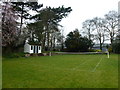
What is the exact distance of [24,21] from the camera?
73.0 feet

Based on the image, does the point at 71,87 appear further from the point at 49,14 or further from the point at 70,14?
the point at 70,14

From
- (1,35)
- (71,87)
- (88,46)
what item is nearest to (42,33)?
(88,46)

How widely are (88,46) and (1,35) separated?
2391cm

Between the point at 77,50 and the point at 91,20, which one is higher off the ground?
the point at 91,20

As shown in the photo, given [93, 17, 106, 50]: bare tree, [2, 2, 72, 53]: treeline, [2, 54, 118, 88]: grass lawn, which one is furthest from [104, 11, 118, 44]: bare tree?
[2, 54, 118, 88]: grass lawn

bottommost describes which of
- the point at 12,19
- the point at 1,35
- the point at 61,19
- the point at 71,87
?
the point at 71,87

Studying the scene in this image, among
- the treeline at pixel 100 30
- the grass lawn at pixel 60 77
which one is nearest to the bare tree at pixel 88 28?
the treeline at pixel 100 30

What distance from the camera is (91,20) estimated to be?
33.2 metres

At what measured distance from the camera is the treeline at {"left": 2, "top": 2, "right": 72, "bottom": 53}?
1354cm

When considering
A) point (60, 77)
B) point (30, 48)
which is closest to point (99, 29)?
point (30, 48)

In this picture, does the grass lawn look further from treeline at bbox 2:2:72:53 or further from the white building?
the white building

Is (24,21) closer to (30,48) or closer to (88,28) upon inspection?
(30,48)

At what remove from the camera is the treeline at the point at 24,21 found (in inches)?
533

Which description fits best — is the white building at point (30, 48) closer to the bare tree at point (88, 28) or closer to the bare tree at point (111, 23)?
the bare tree at point (88, 28)
